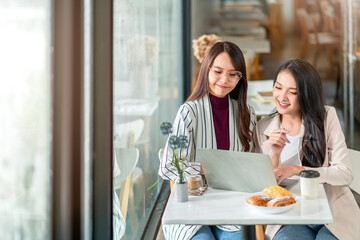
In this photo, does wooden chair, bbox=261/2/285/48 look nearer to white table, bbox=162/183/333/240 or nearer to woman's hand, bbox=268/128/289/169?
woman's hand, bbox=268/128/289/169

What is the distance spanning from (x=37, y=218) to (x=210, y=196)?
2.07 ft

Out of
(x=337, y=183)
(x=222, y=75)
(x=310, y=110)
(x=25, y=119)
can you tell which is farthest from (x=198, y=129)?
(x=25, y=119)

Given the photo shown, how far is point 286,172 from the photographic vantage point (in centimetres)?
166

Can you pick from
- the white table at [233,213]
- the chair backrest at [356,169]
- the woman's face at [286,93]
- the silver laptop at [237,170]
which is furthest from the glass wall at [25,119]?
the chair backrest at [356,169]

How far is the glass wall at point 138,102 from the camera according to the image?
185 centimetres

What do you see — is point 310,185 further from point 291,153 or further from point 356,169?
point 356,169

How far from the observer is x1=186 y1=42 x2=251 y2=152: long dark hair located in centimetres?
183

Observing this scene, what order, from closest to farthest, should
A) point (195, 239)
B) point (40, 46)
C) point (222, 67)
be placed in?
point (40, 46) < point (195, 239) < point (222, 67)

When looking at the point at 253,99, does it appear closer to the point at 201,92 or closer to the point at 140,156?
the point at 140,156

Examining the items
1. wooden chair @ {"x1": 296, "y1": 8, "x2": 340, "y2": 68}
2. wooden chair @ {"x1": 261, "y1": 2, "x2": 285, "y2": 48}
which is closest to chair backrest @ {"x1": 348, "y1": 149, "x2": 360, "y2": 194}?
wooden chair @ {"x1": 296, "y1": 8, "x2": 340, "y2": 68}

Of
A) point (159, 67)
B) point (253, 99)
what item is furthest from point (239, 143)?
point (253, 99)

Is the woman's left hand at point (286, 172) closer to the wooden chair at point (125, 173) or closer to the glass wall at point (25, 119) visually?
the wooden chair at point (125, 173)

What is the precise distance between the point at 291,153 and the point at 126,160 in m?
0.70

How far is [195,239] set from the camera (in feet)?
5.47
